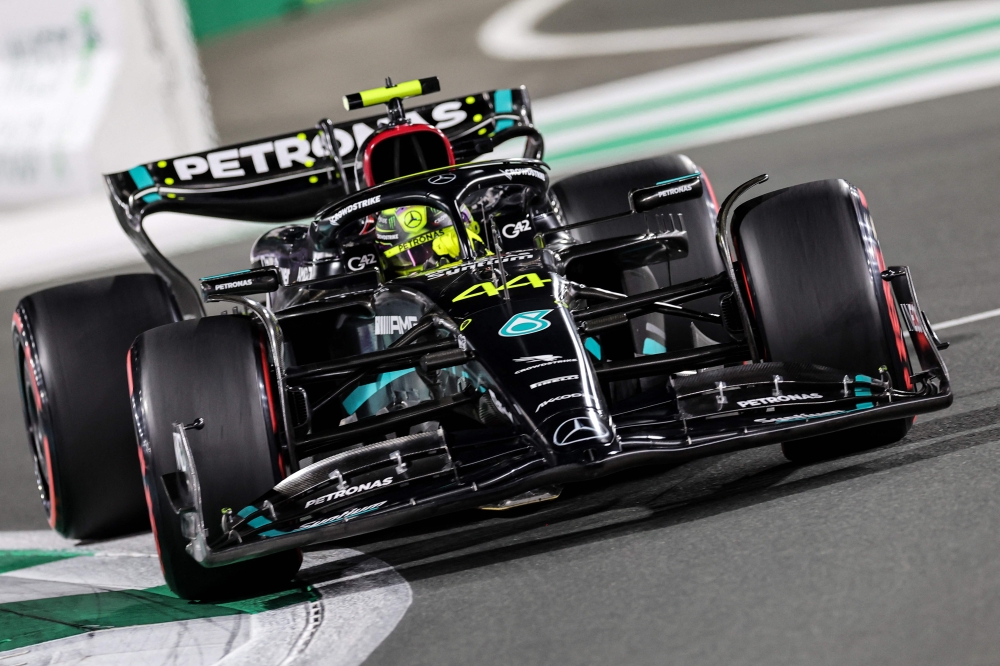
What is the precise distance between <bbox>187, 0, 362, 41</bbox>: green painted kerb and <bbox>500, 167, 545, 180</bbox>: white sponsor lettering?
13.9 m

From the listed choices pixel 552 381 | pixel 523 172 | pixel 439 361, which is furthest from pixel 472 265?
pixel 552 381

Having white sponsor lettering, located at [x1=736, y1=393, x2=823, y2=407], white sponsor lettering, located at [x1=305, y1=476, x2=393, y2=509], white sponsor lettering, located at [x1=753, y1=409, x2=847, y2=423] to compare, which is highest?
white sponsor lettering, located at [x1=305, y1=476, x2=393, y2=509]

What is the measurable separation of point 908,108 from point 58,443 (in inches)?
449

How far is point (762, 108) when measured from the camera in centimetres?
1670

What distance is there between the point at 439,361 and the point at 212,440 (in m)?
0.86

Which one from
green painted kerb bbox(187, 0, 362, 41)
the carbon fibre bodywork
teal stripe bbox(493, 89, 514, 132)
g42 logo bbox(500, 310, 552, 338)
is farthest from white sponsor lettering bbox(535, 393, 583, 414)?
green painted kerb bbox(187, 0, 362, 41)

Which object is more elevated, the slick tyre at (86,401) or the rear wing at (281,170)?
the rear wing at (281,170)

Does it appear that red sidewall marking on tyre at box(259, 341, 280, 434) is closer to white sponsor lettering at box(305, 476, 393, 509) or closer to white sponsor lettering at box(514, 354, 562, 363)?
white sponsor lettering at box(305, 476, 393, 509)

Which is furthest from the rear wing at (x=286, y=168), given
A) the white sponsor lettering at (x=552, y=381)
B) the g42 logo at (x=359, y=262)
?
the white sponsor lettering at (x=552, y=381)

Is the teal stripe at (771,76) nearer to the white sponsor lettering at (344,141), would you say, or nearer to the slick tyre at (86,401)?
the white sponsor lettering at (344,141)

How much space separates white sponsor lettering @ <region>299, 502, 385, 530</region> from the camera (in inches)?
170

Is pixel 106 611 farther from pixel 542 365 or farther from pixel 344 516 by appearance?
pixel 542 365

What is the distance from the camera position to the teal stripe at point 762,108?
16.4m

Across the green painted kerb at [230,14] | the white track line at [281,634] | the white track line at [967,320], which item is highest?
the green painted kerb at [230,14]
